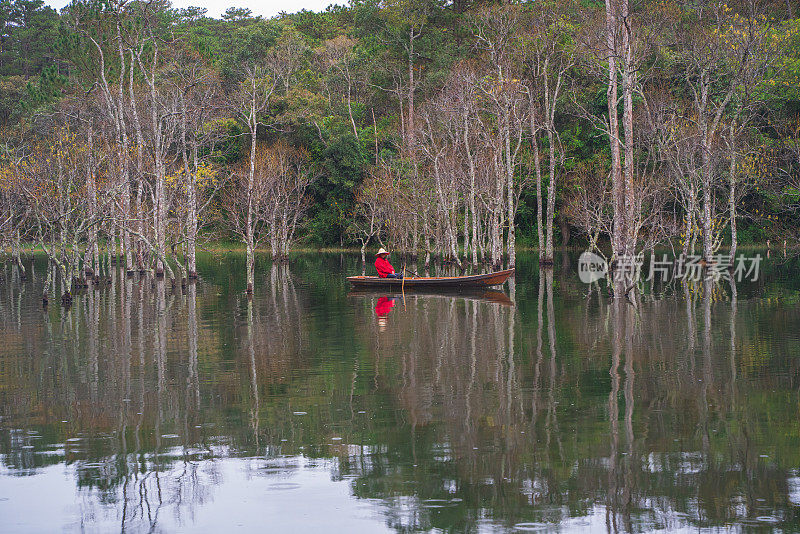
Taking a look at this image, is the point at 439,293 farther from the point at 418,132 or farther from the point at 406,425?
the point at 418,132

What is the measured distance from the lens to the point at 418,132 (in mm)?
52625

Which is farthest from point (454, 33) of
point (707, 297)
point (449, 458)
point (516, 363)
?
point (449, 458)

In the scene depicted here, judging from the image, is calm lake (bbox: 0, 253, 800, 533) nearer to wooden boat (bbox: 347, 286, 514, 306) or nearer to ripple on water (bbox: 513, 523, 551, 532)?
ripple on water (bbox: 513, 523, 551, 532)

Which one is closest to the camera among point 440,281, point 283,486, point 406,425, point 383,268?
point 283,486

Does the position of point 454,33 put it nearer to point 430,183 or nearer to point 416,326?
point 430,183

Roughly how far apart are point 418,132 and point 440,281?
23.5m

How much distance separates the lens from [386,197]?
53688 mm

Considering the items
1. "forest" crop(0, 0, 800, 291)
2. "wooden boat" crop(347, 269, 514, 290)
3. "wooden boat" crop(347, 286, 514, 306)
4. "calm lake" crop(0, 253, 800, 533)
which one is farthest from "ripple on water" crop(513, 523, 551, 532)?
"wooden boat" crop(347, 269, 514, 290)

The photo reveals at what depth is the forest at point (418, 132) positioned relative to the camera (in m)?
36.9

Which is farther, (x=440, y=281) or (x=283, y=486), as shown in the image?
(x=440, y=281)

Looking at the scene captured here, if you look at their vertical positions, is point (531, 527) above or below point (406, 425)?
below

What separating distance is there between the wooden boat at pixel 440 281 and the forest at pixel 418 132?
426 centimetres

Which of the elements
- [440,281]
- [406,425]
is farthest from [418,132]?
[406,425]

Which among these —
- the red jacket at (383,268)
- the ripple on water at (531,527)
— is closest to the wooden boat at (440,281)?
the red jacket at (383,268)
